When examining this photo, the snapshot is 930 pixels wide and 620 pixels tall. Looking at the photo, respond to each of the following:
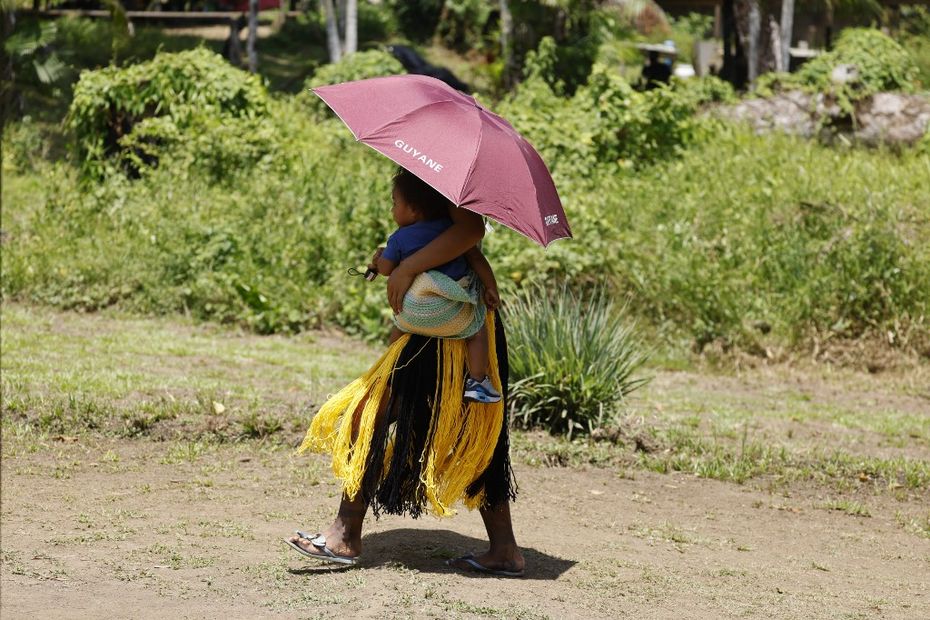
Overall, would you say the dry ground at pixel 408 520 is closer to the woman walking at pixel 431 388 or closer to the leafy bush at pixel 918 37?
the woman walking at pixel 431 388

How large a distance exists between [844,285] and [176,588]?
7.31 m

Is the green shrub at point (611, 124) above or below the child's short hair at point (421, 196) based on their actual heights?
below

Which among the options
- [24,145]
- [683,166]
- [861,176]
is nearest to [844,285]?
[861,176]

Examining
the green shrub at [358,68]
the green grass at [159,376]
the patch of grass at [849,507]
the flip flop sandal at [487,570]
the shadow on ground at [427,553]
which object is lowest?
the patch of grass at [849,507]

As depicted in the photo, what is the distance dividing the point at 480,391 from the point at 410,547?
38.4 inches

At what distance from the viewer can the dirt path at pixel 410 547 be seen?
14.2 feet

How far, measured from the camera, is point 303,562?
478cm

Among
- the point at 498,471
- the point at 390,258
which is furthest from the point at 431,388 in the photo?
the point at 390,258

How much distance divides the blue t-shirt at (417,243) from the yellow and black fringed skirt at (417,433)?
29cm

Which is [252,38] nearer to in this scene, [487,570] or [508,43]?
[508,43]

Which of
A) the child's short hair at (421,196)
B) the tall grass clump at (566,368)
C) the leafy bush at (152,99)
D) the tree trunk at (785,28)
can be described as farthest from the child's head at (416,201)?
the tree trunk at (785,28)

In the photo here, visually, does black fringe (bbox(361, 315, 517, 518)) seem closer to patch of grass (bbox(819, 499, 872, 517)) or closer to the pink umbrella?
the pink umbrella

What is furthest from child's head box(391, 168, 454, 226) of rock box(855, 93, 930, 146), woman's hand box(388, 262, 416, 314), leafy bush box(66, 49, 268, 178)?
rock box(855, 93, 930, 146)

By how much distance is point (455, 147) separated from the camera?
431 centimetres
